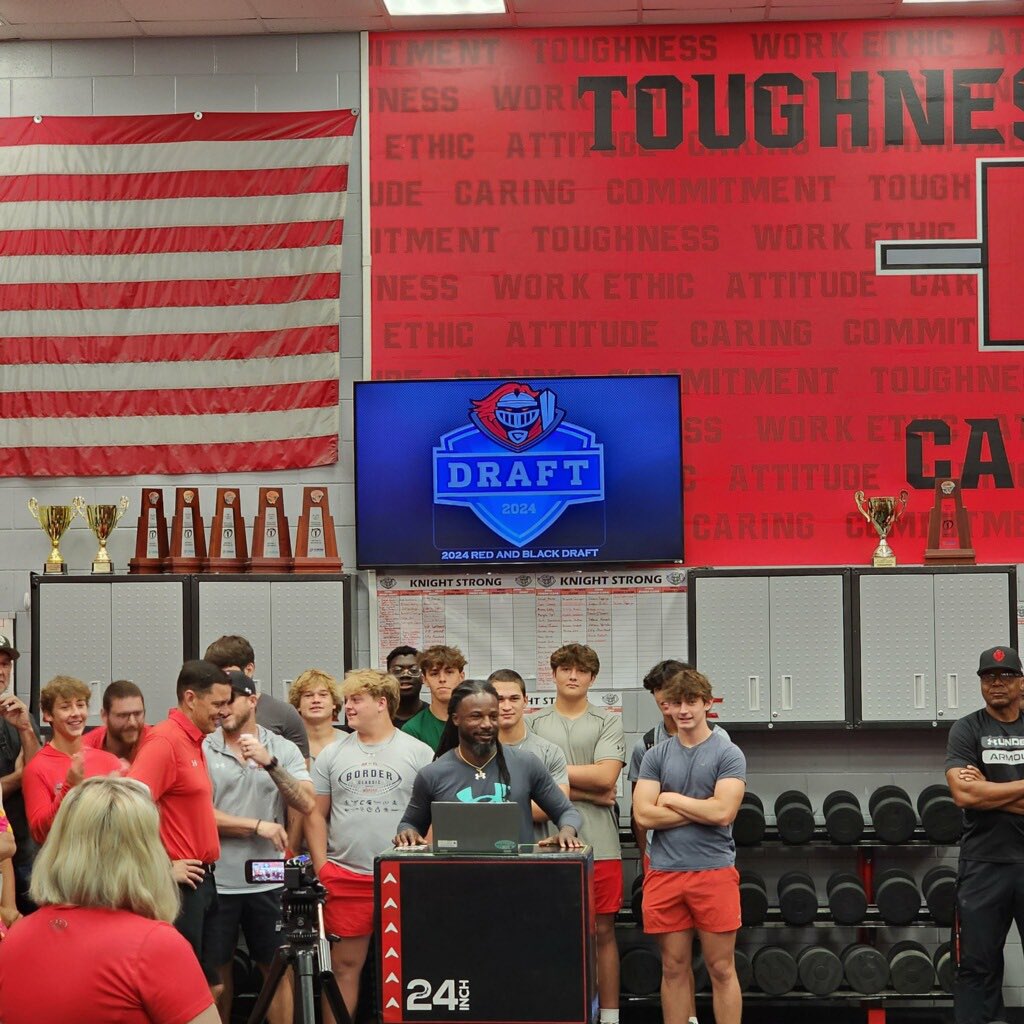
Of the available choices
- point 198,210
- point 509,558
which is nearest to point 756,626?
point 509,558

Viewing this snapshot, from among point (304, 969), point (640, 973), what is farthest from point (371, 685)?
point (640, 973)

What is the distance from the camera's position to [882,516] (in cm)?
755

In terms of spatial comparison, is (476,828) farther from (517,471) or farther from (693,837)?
(517,471)

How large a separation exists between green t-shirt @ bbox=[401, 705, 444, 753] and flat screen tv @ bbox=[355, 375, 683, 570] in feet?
4.30

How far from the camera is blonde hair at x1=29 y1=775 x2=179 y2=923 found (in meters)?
2.65

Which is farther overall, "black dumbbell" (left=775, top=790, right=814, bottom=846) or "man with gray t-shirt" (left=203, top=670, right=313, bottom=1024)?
"black dumbbell" (left=775, top=790, right=814, bottom=846)

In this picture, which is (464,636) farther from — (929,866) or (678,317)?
(929,866)

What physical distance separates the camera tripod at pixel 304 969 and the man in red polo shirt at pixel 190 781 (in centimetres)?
67

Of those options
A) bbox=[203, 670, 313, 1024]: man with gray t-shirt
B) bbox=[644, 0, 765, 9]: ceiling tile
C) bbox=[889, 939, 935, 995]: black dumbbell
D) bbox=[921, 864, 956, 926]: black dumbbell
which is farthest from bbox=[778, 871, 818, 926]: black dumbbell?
bbox=[644, 0, 765, 9]: ceiling tile

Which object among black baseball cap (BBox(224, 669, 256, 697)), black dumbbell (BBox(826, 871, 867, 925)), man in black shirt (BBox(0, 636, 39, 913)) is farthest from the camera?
black dumbbell (BBox(826, 871, 867, 925))

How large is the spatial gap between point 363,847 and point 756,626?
8.53 ft

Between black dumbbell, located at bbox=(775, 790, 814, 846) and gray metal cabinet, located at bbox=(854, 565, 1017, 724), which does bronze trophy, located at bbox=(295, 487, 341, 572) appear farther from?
gray metal cabinet, located at bbox=(854, 565, 1017, 724)

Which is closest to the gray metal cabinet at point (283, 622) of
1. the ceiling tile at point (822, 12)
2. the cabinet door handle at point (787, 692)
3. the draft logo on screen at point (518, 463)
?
the draft logo on screen at point (518, 463)

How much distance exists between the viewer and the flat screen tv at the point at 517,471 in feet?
25.0
